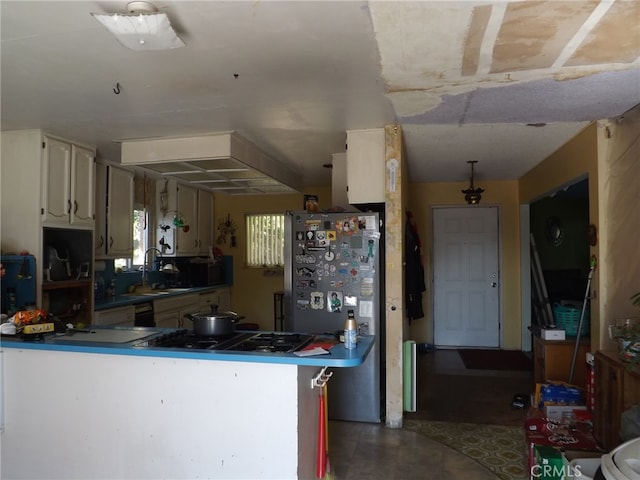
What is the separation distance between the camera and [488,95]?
2.61 m

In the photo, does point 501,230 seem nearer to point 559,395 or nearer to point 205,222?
point 559,395

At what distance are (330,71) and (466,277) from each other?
4255 mm

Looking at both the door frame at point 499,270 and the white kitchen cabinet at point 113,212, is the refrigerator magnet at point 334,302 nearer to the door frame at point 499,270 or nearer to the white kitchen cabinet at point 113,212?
the white kitchen cabinet at point 113,212

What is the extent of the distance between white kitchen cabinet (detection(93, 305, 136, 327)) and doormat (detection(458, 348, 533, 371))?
12.2 ft

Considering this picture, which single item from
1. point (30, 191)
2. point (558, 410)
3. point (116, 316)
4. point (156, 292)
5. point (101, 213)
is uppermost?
point (30, 191)

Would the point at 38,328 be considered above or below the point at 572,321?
above

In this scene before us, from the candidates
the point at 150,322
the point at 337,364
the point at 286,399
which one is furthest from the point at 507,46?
the point at 150,322

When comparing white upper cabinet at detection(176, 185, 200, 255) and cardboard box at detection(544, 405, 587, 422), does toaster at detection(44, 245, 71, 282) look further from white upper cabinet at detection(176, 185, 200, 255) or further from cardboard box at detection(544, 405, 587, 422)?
cardboard box at detection(544, 405, 587, 422)

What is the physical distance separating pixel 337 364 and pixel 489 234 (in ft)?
14.9

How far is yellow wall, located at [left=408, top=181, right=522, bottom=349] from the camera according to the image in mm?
5719

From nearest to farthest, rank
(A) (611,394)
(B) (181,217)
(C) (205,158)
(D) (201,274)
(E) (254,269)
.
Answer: (A) (611,394), (C) (205,158), (B) (181,217), (D) (201,274), (E) (254,269)

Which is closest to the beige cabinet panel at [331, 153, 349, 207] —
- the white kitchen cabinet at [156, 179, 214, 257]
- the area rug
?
the area rug

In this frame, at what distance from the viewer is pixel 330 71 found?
234 centimetres

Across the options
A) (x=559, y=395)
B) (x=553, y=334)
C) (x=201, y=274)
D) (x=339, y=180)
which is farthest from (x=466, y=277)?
(x=201, y=274)
